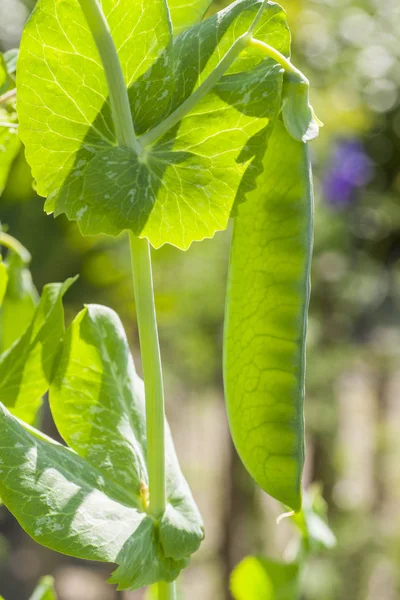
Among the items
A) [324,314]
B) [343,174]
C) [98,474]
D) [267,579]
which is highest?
[98,474]

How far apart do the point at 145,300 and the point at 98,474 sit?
0.08m

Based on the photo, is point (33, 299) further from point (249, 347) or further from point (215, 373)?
point (215, 373)

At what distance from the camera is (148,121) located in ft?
0.85

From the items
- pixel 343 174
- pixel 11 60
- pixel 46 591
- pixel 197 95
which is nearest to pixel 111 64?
pixel 197 95

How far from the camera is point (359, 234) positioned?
1.99m

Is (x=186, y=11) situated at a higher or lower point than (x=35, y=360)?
higher

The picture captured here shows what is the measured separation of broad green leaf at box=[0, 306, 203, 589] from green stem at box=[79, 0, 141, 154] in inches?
3.7

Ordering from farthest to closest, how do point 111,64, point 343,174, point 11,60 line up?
1. point 343,174
2. point 11,60
3. point 111,64

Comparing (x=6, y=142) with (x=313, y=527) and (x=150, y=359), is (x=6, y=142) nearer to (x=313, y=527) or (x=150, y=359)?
(x=150, y=359)

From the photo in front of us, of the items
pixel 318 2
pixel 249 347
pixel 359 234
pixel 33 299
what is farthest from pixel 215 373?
pixel 249 347

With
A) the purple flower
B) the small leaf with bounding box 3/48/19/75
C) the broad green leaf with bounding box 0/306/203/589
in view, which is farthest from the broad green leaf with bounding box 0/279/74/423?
the purple flower

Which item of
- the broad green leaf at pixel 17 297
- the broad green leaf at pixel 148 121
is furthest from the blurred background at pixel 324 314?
the broad green leaf at pixel 148 121

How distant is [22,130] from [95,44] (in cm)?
4

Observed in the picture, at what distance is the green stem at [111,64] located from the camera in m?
0.23
